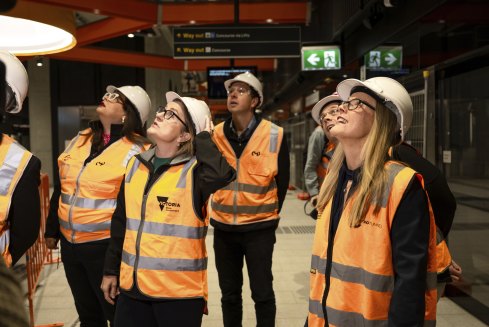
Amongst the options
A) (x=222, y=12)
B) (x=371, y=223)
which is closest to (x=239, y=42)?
(x=222, y=12)

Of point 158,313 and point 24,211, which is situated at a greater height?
point 24,211

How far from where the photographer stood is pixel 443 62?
3.95m

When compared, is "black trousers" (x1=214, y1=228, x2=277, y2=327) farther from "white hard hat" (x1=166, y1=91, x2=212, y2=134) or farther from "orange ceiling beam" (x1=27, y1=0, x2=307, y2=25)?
"orange ceiling beam" (x1=27, y1=0, x2=307, y2=25)

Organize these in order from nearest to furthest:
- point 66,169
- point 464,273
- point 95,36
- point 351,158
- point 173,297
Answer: point 351,158, point 173,297, point 66,169, point 464,273, point 95,36

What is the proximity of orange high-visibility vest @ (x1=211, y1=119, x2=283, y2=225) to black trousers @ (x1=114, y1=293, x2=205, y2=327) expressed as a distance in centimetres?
95

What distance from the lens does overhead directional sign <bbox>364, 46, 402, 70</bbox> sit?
5297 millimetres

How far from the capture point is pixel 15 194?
69.8 inches

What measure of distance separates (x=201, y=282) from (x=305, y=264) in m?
3.34

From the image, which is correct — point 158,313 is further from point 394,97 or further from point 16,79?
point 394,97

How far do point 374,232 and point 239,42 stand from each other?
5.20m

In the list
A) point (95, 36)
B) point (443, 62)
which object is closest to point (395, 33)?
point (443, 62)

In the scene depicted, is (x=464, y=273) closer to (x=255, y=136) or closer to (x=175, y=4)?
(x=255, y=136)

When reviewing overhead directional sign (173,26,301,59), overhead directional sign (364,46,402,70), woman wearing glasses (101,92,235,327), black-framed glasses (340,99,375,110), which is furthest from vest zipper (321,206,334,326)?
overhead directional sign (173,26,301,59)

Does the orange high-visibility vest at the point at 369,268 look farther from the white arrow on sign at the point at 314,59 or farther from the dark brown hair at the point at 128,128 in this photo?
the white arrow on sign at the point at 314,59
